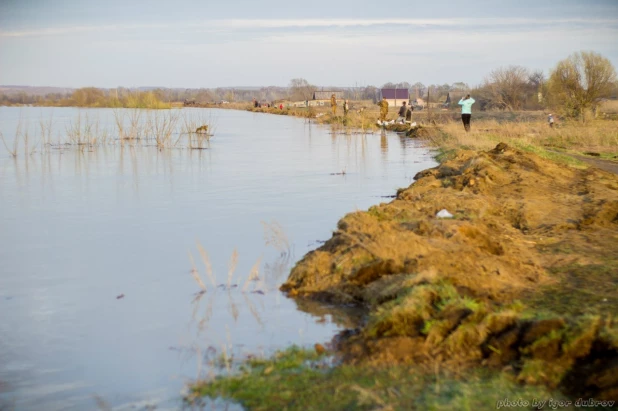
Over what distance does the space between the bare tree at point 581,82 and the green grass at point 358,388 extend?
3678 cm

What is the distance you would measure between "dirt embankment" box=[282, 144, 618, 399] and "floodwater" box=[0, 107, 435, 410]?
2.35 ft

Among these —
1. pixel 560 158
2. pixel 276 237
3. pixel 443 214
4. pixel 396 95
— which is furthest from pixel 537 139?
pixel 396 95

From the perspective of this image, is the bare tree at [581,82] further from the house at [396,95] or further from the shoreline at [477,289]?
the house at [396,95]

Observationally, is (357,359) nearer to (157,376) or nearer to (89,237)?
(157,376)

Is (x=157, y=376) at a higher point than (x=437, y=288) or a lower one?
lower

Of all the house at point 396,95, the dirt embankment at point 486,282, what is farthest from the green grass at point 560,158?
the house at point 396,95

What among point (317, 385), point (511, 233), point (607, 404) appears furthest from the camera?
point (511, 233)

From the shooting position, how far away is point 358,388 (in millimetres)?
4730

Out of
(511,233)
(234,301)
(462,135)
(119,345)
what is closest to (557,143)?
(462,135)

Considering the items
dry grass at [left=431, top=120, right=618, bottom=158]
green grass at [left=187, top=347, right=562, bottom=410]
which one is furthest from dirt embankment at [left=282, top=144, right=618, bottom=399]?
dry grass at [left=431, top=120, right=618, bottom=158]

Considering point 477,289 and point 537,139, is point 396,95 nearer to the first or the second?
point 537,139

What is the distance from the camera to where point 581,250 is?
877 centimetres

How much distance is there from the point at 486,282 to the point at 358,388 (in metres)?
2.82

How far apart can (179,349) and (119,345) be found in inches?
24.4
